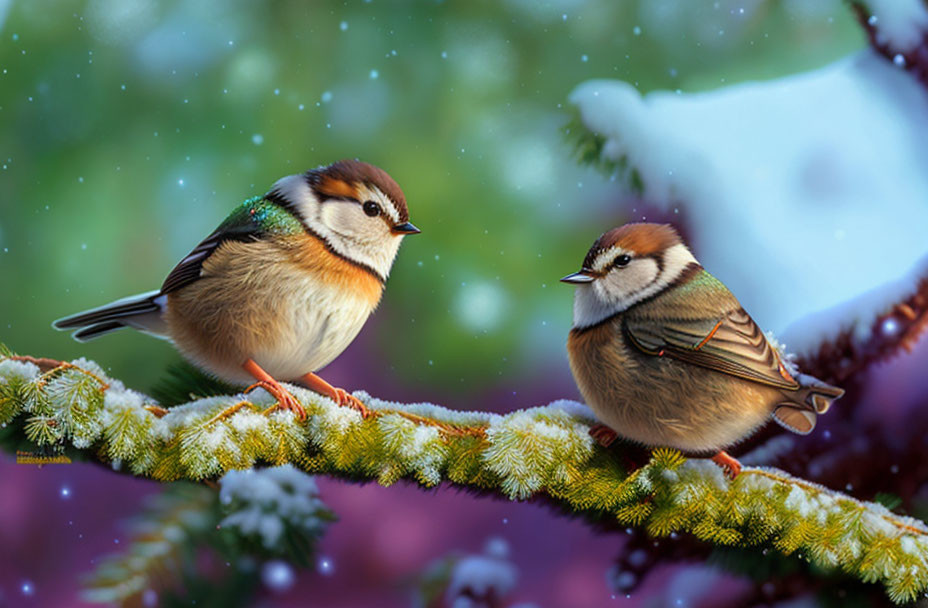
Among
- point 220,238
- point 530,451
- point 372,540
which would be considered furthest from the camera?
point 372,540

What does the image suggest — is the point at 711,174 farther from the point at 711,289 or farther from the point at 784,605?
the point at 784,605

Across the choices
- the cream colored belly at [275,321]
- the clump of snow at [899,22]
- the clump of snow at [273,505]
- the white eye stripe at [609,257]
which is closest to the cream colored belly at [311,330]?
the cream colored belly at [275,321]

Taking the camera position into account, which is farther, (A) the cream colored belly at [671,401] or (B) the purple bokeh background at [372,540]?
(B) the purple bokeh background at [372,540]

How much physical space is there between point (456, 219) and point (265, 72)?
30 centimetres

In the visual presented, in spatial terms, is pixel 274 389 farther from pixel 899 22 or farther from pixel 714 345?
pixel 899 22

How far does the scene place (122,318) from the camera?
3.00ft

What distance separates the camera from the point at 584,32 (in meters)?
1.04

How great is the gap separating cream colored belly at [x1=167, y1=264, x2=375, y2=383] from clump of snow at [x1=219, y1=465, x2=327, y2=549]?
13cm

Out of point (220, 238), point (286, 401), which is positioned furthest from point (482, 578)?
point (220, 238)

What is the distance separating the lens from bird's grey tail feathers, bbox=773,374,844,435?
0.79 m

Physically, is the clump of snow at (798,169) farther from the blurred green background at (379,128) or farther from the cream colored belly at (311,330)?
the cream colored belly at (311,330)

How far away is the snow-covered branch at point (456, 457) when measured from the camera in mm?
740

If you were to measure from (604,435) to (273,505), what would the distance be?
0.39 metres

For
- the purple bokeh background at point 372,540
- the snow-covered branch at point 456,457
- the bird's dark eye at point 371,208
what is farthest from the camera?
the purple bokeh background at point 372,540
